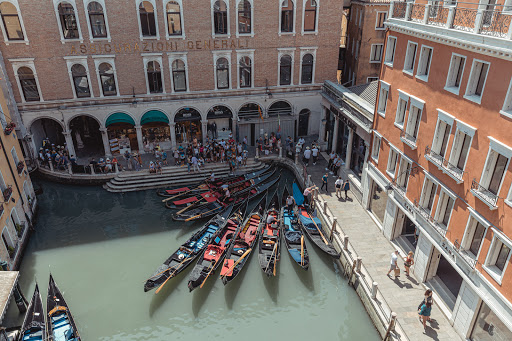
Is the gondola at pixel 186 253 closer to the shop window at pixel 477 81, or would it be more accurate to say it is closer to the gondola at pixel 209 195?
the gondola at pixel 209 195

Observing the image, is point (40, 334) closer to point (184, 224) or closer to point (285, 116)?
point (184, 224)

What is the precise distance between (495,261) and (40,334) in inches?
704

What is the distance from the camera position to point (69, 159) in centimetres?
2758

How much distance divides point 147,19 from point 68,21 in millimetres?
5291

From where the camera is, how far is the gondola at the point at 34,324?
1471 cm

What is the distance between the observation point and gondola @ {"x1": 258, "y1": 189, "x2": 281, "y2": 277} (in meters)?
18.5

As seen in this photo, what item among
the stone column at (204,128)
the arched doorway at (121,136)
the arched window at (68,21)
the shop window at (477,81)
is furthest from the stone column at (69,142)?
the shop window at (477,81)

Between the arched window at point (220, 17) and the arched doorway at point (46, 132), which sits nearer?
the arched window at point (220, 17)

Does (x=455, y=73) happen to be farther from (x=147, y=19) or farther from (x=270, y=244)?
(x=147, y=19)

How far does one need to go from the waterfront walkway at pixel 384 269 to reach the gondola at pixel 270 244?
3.82 meters

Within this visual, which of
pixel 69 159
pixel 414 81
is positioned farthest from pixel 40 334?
pixel 414 81

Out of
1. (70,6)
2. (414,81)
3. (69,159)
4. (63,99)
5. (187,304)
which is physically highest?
(70,6)

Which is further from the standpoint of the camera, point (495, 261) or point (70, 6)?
point (70, 6)

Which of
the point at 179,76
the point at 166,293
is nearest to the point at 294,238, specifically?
the point at 166,293
